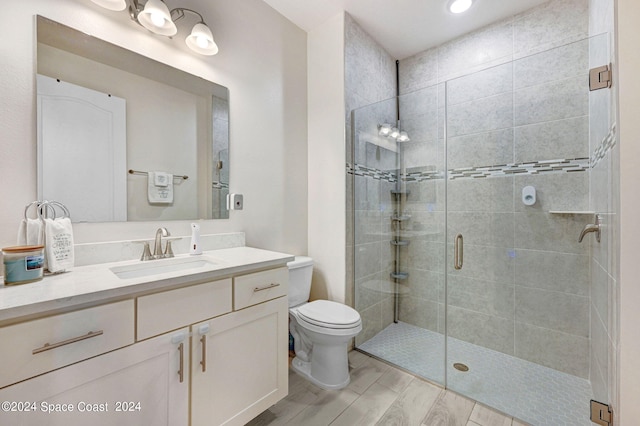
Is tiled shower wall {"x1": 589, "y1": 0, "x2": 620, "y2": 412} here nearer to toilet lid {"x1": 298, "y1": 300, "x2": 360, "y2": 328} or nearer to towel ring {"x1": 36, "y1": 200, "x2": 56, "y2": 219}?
toilet lid {"x1": 298, "y1": 300, "x2": 360, "y2": 328}

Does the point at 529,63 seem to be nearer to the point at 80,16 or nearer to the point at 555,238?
the point at 555,238

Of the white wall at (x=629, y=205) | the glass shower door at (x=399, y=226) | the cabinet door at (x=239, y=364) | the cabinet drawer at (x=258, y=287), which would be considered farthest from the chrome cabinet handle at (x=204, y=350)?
the white wall at (x=629, y=205)

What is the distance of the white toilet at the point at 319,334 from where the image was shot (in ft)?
5.47

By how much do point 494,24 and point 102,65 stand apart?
2.75 meters

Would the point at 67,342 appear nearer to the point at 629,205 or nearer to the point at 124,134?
the point at 124,134

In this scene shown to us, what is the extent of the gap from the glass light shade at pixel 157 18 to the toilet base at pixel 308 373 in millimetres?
2174

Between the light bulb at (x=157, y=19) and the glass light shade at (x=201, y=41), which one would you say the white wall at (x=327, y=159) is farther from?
the light bulb at (x=157, y=19)

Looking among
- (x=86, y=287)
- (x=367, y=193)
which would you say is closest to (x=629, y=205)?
(x=367, y=193)

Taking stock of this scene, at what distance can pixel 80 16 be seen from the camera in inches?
48.6

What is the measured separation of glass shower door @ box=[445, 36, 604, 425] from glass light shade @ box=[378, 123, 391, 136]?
0.48 meters

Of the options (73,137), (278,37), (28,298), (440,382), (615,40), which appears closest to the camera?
(28,298)

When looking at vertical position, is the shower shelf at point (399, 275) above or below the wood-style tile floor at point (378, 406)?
above

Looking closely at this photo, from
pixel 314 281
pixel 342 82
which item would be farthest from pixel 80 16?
pixel 314 281

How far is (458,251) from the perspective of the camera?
2057mm
